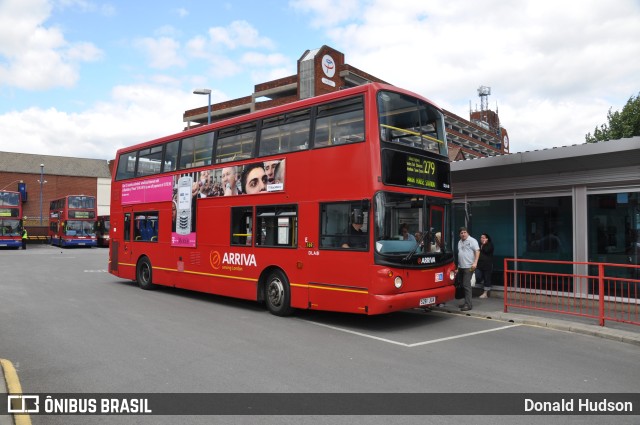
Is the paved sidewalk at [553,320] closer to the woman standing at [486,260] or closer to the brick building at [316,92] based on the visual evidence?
the woman standing at [486,260]

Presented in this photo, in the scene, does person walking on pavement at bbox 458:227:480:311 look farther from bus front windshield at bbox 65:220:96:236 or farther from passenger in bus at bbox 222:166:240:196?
bus front windshield at bbox 65:220:96:236

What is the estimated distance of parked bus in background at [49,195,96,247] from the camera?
40188 millimetres

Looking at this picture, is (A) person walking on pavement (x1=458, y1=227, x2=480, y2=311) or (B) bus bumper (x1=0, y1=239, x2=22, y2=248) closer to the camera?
(A) person walking on pavement (x1=458, y1=227, x2=480, y2=311)

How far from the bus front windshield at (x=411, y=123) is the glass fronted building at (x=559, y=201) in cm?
321

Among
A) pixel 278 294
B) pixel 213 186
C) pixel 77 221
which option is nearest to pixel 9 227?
pixel 77 221

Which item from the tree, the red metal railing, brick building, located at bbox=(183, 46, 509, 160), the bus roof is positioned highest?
brick building, located at bbox=(183, 46, 509, 160)

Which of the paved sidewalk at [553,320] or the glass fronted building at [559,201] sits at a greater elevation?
the glass fronted building at [559,201]

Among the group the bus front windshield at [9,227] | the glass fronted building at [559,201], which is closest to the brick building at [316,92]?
the glass fronted building at [559,201]

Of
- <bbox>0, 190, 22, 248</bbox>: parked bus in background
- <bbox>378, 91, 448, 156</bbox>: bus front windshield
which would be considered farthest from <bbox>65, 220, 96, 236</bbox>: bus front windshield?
<bbox>378, 91, 448, 156</bbox>: bus front windshield

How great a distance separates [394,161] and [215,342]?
169 inches

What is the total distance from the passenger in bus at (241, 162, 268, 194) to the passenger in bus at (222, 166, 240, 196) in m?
0.28

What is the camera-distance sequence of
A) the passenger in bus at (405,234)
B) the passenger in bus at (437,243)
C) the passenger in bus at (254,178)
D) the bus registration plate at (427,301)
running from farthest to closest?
the passenger in bus at (254,178)
the passenger in bus at (437,243)
the bus registration plate at (427,301)
the passenger in bus at (405,234)

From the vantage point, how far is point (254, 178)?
10.5 m

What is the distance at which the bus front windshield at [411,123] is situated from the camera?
8.52 meters
